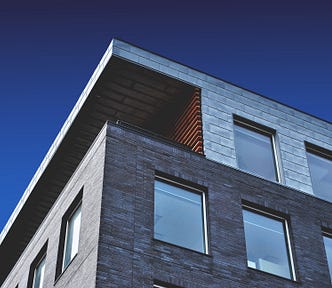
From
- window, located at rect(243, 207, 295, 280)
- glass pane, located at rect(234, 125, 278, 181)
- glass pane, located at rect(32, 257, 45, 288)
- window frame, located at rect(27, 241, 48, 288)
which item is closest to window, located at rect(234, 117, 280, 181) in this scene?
glass pane, located at rect(234, 125, 278, 181)

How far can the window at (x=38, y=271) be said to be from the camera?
68.4ft

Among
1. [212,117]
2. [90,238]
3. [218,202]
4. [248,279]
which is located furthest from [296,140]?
[90,238]

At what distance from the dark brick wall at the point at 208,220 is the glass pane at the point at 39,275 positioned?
5.14 m

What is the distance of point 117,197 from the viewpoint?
55.2 feet

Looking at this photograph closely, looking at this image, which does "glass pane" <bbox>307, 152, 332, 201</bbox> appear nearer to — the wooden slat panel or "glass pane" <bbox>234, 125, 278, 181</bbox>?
"glass pane" <bbox>234, 125, 278, 181</bbox>

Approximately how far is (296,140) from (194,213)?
5490mm

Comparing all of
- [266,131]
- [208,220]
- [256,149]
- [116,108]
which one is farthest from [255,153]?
[116,108]

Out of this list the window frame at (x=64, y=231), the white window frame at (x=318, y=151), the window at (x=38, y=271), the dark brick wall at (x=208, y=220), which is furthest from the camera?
the white window frame at (x=318, y=151)

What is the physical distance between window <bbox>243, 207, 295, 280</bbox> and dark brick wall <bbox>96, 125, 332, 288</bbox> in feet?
0.78

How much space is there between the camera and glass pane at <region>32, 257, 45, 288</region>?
2063 cm

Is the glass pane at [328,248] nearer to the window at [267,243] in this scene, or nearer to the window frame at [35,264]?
the window at [267,243]

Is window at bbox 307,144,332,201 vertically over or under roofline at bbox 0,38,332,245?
under

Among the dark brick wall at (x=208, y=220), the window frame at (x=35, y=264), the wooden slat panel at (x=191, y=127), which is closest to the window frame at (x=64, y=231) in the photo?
the window frame at (x=35, y=264)

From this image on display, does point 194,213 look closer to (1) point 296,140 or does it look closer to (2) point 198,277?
(2) point 198,277
